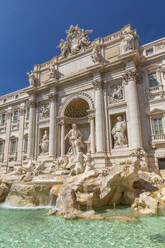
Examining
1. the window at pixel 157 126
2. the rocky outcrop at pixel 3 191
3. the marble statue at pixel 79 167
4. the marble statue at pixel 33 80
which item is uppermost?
the marble statue at pixel 33 80

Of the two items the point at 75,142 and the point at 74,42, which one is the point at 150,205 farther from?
the point at 74,42

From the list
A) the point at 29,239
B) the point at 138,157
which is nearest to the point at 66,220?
the point at 29,239

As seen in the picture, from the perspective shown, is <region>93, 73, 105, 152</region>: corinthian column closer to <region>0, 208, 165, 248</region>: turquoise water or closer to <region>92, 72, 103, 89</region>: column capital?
<region>92, 72, 103, 89</region>: column capital

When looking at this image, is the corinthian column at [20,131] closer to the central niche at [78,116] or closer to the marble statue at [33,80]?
the marble statue at [33,80]

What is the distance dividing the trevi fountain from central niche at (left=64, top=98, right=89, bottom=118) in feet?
0.39

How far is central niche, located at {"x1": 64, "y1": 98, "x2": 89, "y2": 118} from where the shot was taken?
2016 cm

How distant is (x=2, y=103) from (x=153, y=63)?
21429 millimetres

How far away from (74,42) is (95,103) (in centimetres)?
905

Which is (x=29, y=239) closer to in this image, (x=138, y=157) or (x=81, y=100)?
(x=138, y=157)

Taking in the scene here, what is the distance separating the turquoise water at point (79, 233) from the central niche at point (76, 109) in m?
14.1

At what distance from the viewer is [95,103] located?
1791cm

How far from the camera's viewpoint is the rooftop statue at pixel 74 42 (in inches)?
828

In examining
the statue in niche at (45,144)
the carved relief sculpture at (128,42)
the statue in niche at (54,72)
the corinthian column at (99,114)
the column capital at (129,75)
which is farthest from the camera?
the statue in niche at (54,72)

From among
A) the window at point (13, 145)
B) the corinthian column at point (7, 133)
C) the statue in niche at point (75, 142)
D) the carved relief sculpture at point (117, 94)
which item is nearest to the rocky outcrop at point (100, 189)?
the statue in niche at point (75, 142)
